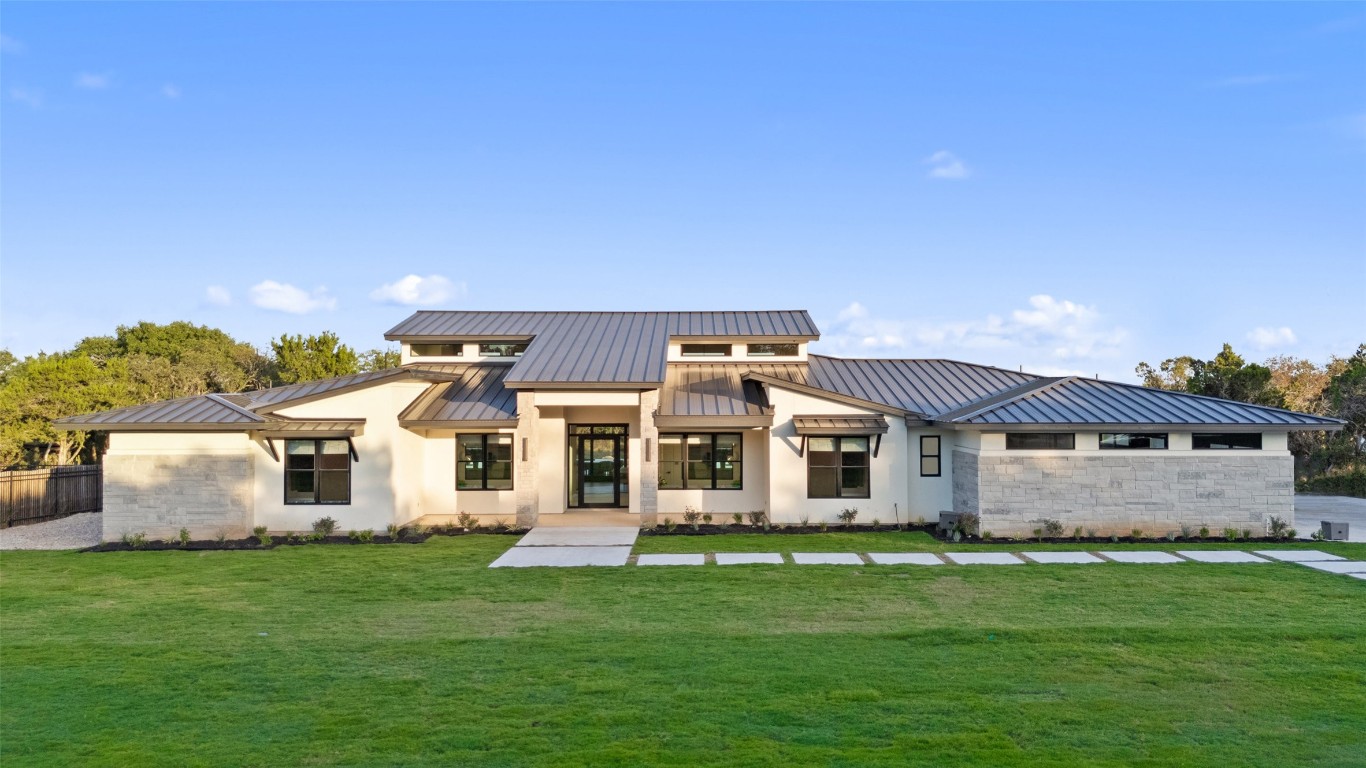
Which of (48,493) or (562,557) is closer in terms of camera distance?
(562,557)

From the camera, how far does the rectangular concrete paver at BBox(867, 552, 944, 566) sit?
1447 centimetres

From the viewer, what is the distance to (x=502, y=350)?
75.5ft

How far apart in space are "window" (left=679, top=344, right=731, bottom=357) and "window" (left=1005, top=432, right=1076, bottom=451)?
8402 millimetres

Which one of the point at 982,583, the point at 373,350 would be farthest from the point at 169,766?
the point at 373,350

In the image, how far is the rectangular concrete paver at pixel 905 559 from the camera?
570 inches

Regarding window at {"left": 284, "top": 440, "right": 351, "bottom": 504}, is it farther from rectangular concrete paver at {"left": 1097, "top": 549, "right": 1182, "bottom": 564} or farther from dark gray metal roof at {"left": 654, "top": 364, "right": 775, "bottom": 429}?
rectangular concrete paver at {"left": 1097, "top": 549, "right": 1182, "bottom": 564}

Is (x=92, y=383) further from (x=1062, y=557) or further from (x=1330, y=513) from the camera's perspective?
(x=1330, y=513)

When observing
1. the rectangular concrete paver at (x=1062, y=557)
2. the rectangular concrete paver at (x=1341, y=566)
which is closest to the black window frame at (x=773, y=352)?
the rectangular concrete paver at (x=1062, y=557)

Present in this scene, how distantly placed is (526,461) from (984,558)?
10090mm

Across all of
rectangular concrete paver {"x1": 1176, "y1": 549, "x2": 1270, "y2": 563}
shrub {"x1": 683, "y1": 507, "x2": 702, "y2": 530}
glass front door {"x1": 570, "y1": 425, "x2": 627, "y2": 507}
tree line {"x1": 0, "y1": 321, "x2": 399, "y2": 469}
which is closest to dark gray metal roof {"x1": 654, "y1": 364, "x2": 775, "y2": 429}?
shrub {"x1": 683, "y1": 507, "x2": 702, "y2": 530}

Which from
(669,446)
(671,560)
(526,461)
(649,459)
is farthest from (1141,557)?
(526,461)

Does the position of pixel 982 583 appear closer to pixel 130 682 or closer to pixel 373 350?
pixel 130 682

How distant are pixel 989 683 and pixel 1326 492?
1049 inches

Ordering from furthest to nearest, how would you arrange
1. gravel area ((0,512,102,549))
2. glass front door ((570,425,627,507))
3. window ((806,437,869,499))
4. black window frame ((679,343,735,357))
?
1. black window frame ((679,343,735,357))
2. glass front door ((570,425,627,507))
3. window ((806,437,869,499))
4. gravel area ((0,512,102,549))
